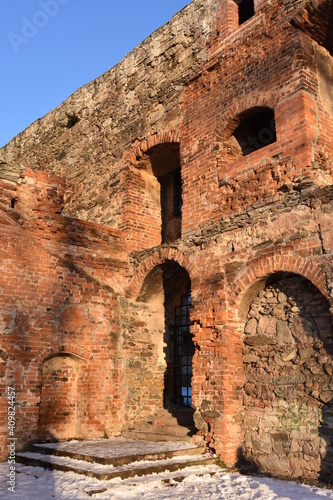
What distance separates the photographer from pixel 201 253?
26.5 ft

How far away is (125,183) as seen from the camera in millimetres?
10578

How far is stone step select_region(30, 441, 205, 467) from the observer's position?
19.7 ft

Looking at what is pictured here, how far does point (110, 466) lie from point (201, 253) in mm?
3693

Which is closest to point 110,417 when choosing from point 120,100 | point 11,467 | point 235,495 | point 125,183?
point 11,467

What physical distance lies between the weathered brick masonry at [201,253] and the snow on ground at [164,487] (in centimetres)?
81

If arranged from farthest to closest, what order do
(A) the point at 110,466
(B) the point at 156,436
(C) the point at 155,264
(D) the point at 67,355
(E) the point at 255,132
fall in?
1. (C) the point at 155,264
2. (E) the point at 255,132
3. (D) the point at 67,355
4. (B) the point at 156,436
5. (A) the point at 110,466

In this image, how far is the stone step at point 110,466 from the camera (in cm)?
561

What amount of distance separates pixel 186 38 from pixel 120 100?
2.41m

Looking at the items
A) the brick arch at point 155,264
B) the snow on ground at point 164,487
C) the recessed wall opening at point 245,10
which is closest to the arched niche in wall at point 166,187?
the brick arch at point 155,264

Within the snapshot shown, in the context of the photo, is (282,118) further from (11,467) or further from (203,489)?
(11,467)

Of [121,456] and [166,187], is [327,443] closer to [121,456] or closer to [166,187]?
[121,456]

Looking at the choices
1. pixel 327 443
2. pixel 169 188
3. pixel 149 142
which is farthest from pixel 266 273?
pixel 169 188

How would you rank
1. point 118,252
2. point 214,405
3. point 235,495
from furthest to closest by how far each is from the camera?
point 118,252 < point 214,405 < point 235,495

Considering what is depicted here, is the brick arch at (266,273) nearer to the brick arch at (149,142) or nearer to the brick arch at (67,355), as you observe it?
the brick arch at (67,355)
